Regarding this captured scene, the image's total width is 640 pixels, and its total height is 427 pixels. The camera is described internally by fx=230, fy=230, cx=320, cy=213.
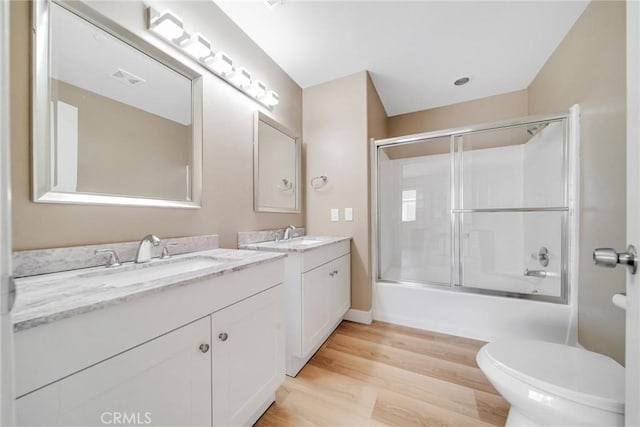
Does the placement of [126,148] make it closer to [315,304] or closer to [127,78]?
[127,78]

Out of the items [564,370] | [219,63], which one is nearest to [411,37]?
[219,63]

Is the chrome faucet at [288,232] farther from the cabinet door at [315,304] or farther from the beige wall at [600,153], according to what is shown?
the beige wall at [600,153]

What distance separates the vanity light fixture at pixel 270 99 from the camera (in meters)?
1.85

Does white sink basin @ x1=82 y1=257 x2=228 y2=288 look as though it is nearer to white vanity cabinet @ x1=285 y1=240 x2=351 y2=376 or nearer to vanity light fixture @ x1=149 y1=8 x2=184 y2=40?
white vanity cabinet @ x1=285 y1=240 x2=351 y2=376

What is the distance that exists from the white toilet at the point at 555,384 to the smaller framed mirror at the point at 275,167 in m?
1.67

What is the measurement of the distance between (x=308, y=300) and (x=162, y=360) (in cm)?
91

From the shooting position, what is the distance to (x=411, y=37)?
1.81m

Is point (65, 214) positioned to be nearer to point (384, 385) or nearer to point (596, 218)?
point (384, 385)

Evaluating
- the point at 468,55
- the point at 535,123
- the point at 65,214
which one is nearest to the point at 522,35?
the point at 468,55

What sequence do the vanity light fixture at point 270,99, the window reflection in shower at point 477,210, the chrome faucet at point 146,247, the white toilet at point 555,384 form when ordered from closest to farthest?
the white toilet at point 555,384 < the chrome faucet at point 146,247 < the vanity light fixture at point 270,99 < the window reflection in shower at point 477,210

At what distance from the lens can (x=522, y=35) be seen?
1.79m

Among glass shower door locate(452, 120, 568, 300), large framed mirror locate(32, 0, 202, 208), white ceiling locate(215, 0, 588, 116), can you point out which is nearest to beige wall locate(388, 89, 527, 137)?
white ceiling locate(215, 0, 588, 116)

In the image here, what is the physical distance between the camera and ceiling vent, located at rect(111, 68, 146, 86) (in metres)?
1.07

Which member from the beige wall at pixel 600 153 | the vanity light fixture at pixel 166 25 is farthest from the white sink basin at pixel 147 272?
the beige wall at pixel 600 153
